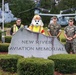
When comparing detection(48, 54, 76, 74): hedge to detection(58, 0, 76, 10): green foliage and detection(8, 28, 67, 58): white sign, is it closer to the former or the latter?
detection(8, 28, 67, 58): white sign

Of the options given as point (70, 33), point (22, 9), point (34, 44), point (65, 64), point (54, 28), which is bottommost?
point (65, 64)

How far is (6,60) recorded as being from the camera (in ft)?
27.1

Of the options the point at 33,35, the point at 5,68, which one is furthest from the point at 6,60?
the point at 33,35

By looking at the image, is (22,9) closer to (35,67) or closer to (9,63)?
(9,63)

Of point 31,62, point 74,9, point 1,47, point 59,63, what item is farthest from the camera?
point 74,9

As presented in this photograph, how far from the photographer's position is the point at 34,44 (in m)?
9.88

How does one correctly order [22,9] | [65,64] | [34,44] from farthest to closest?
[22,9] → [34,44] → [65,64]

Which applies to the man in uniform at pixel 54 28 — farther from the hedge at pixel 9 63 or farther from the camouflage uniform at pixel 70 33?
the hedge at pixel 9 63

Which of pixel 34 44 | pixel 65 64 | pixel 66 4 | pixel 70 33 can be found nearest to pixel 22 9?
pixel 66 4

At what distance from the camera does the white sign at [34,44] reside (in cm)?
990

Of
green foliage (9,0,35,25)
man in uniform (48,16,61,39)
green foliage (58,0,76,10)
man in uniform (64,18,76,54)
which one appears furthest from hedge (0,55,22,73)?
green foliage (58,0,76,10)

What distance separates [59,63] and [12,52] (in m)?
2.21

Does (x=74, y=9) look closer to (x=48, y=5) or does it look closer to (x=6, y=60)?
(x=48, y=5)

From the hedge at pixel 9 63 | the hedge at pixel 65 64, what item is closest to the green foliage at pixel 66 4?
the hedge at pixel 65 64
